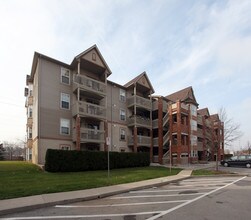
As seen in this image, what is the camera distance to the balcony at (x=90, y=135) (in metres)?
26.9

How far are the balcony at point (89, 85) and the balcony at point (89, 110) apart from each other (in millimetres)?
1483

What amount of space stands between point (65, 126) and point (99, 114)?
4.06 metres

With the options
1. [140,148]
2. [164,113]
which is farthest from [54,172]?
[164,113]

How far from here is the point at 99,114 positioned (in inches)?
1135

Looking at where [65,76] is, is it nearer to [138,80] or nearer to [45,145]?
[45,145]

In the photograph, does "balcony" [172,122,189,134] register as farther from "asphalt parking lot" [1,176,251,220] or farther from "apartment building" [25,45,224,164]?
"asphalt parking lot" [1,176,251,220]

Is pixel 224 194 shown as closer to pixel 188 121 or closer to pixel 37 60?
pixel 37 60

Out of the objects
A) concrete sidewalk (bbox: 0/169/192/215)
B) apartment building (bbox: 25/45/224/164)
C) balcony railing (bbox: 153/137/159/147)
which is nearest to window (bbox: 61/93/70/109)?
apartment building (bbox: 25/45/224/164)

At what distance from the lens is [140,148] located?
3694cm

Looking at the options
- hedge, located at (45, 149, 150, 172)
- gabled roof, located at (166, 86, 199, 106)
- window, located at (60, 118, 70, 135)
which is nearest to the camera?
hedge, located at (45, 149, 150, 172)

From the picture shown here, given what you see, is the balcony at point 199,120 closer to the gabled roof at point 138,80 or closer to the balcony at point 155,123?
the balcony at point 155,123

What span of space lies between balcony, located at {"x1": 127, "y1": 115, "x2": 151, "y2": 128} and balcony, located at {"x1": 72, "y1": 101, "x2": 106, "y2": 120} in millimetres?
5742

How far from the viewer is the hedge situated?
2039cm

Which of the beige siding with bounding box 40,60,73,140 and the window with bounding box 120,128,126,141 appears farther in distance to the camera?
the window with bounding box 120,128,126,141
